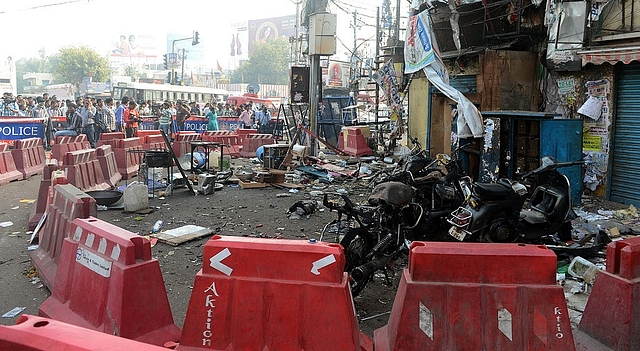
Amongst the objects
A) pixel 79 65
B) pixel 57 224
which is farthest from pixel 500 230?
pixel 79 65

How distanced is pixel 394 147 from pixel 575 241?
11.4m

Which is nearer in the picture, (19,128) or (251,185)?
(251,185)

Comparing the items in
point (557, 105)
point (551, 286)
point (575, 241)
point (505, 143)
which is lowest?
point (575, 241)

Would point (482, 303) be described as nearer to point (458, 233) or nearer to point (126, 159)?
point (458, 233)

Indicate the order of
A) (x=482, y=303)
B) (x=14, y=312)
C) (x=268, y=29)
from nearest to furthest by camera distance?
(x=482, y=303)
(x=14, y=312)
(x=268, y=29)

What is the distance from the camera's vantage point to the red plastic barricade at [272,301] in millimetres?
3029

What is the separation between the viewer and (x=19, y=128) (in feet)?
52.4

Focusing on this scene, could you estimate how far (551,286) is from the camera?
10.0 ft

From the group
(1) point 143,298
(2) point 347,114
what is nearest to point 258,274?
(1) point 143,298

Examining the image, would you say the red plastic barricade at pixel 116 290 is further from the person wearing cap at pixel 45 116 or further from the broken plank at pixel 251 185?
the person wearing cap at pixel 45 116

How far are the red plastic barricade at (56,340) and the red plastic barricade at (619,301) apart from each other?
311 cm

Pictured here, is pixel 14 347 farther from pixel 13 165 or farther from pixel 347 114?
pixel 347 114

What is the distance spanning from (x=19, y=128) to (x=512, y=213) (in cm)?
1564

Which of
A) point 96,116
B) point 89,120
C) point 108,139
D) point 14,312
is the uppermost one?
point 96,116
